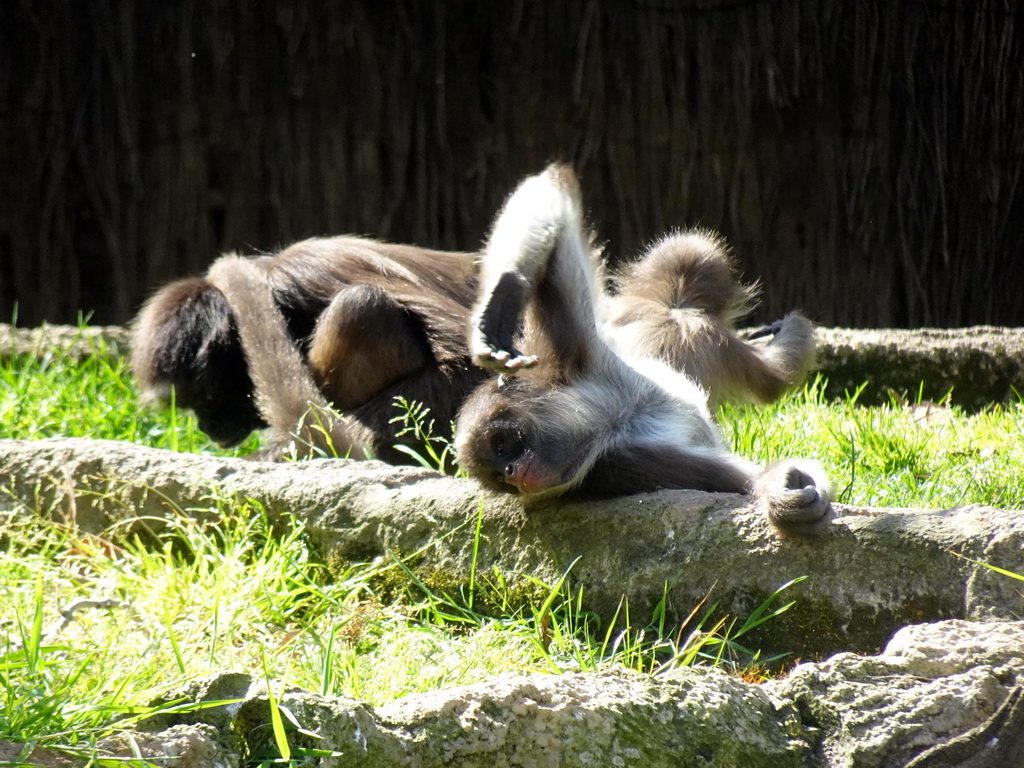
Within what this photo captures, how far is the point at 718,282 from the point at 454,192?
4732 mm

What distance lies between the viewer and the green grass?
107 inches

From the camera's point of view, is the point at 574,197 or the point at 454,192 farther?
the point at 454,192

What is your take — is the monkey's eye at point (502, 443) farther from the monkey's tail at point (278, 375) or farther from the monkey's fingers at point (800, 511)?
the monkey's tail at point (278, 375)

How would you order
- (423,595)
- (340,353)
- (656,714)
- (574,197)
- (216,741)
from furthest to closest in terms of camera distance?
(340,353) → (574,197) → (423,595) → (656,714) → (216,741)

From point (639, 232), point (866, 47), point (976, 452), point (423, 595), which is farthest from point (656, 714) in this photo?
point (866, 47)

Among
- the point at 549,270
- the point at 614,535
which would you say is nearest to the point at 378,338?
the point at 549,270

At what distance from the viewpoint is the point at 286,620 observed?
3.67 m

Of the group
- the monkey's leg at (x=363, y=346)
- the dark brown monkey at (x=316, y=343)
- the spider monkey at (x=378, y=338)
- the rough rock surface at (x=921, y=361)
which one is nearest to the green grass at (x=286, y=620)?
the spider monkey at (x=378, y=338)

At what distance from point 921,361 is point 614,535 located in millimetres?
4277

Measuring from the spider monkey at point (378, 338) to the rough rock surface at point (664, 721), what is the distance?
1.71 metres

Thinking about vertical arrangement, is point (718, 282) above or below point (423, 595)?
above

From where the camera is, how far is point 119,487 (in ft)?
14.6

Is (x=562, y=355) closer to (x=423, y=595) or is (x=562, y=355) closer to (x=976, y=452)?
(x=423, y=595)

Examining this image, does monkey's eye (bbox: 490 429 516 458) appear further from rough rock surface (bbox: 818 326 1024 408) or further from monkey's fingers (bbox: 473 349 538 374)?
rough rock surface (bbox: 818 326 1024 408)
